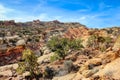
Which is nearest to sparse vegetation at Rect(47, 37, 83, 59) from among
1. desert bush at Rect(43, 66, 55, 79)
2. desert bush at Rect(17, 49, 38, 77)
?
desert bush at Rect(43, 66, 55, 79)

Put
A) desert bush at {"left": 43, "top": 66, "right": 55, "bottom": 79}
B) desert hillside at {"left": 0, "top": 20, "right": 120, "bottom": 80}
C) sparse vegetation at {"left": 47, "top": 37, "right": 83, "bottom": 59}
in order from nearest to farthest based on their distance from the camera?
desert hillside at {"left": 0, "top": 20, "right": 120, "bottom": 80} < desert bush at {"left": 43, "top": 66, "right": 55, "bottom": 79} < sparse vegetation at {"left": 47, "top": 37, "right": 83, "bottom": 59}

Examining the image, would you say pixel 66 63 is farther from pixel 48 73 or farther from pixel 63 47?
pixel 63 47

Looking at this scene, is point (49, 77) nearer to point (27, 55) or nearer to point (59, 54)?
point (27, 55)

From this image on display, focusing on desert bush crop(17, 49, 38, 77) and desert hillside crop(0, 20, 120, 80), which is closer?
desert hillside crop(0, 20, 120, 80)

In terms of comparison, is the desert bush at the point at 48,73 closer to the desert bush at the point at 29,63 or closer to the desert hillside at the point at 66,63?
the desert hillside at the point at 66,63

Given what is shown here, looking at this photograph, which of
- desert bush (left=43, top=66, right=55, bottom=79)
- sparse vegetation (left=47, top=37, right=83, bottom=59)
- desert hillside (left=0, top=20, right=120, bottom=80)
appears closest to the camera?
desert hillside (left=0, top=20, right=120, bottom=80)

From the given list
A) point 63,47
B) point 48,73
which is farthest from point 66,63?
point 63,47

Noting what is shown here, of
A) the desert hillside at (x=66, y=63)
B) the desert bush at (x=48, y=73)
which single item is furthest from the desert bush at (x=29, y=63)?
the desert bush at (x=48, y=73)

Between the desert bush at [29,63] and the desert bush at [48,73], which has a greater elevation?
the desert bush at [29,63]

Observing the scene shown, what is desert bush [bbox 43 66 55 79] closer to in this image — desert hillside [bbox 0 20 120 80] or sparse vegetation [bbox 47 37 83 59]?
desert hillside [bbox 0 20 120 80]

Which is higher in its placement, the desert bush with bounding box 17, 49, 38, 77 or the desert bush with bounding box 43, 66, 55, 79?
the desert bush with bounding box 17, 49, 38, 77

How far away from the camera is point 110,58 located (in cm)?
3553

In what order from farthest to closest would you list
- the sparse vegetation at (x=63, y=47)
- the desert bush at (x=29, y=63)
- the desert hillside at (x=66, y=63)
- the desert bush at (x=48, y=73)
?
the sparse vegetation at (x=63, y=47) → the desert bush at (x=48, y=73) → the desert bush at (x=29, y=63) → the desert hillside at (x=66, y=63)

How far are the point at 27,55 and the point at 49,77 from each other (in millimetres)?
6626
